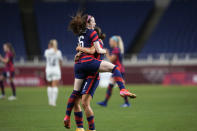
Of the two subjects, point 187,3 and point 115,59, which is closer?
point 115,59

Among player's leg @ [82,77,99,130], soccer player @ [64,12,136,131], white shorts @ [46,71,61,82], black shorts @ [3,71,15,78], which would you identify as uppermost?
soccer player @ [64,12,136,131]

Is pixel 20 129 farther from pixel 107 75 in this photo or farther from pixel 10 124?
pixel 107 75

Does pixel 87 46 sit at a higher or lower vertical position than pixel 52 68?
higher

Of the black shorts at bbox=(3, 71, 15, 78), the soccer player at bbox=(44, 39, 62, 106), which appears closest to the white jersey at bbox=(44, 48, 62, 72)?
the soccer player at bbox=(44, 39, 62, 106)

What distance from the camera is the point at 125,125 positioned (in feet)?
28.5

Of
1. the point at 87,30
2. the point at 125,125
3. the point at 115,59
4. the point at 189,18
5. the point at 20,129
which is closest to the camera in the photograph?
the point at 87,30

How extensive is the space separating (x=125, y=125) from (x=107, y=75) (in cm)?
1827

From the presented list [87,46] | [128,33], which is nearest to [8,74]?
[87,46]

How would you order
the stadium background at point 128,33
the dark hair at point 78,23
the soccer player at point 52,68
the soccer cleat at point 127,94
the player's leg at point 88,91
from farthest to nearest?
the stadium background at point 128,33, the soccer player at point 52,68, the player's leg at point 88,91, the dark hair at point 78,23, the soccer cleat at point 127,94

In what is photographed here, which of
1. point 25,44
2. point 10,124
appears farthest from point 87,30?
point 25,44

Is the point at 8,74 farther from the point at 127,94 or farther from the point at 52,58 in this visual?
the point at 127,94

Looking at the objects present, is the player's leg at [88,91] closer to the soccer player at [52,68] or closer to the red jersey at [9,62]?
the soccer player at [52,68]

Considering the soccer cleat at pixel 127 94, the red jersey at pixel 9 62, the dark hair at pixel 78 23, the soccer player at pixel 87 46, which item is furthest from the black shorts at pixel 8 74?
the soccer cleat at pixel 127 94

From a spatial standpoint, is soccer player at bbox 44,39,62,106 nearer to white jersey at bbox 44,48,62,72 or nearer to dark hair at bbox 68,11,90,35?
white jersey at bbox 44,48,62,72
